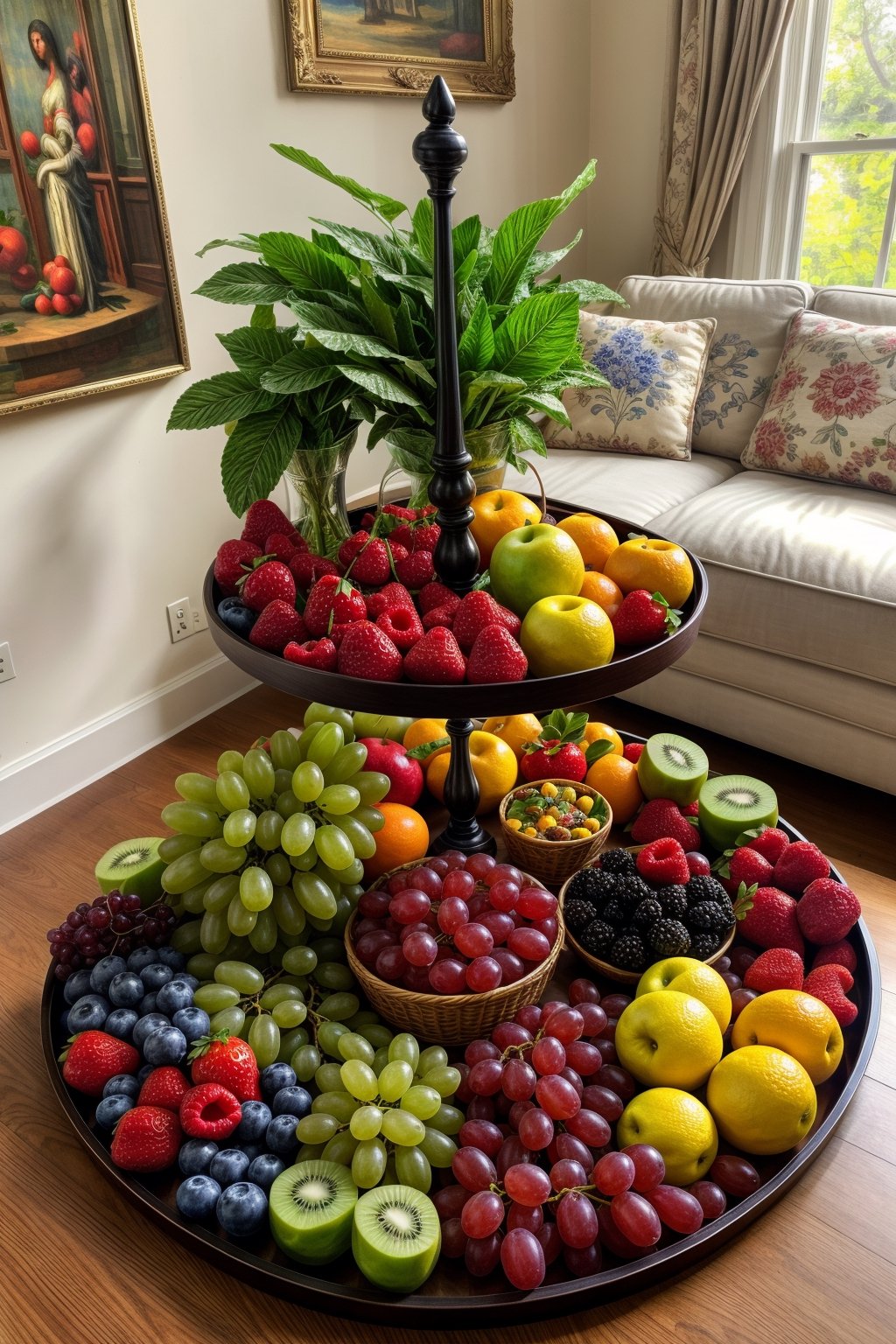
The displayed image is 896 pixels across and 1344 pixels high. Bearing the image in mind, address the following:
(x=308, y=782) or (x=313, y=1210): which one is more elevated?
→ (x=308, y=782)

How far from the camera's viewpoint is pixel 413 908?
130cm

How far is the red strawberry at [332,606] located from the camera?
4.02 ft

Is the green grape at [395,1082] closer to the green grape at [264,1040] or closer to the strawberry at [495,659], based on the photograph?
the green grape at [264,1040]

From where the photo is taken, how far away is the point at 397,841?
1.48m

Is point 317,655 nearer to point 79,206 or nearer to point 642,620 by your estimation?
point 642,620

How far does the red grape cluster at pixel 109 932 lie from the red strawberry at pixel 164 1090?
235mm

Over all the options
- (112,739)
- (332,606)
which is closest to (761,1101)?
(332,606)

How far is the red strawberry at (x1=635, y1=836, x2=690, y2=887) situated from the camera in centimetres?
141

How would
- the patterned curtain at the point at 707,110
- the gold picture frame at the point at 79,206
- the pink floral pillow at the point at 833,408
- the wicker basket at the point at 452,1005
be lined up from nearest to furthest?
the wicker basket at the point at 452,1005 < the gold picture frame at the point at 79,206 < the pink floral pillow at the point at 833,408 < the patterned curtain at the point at 707,110

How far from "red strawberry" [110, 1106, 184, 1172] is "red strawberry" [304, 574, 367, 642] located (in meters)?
0.61

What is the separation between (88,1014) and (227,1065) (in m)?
0.24

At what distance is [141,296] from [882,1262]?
227cm

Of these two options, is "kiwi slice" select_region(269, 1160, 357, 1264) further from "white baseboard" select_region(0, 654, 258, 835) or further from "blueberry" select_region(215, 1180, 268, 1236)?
"white baseboard" select_region(0, 654, 258, 835)

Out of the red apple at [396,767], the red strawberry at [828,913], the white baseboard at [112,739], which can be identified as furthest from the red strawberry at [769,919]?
the white baseboard at [112,739]
